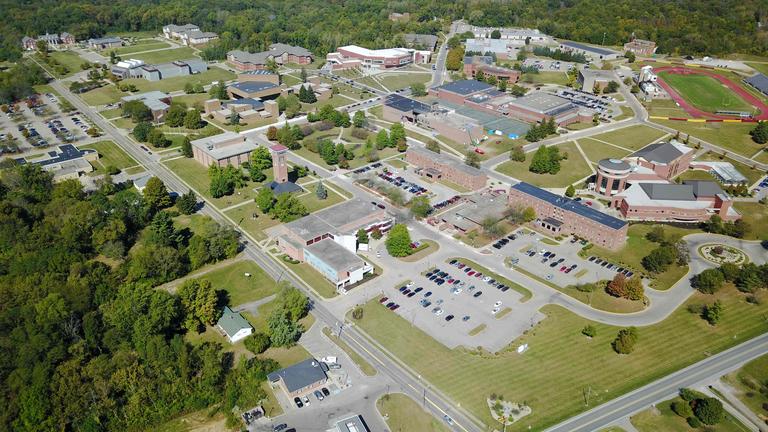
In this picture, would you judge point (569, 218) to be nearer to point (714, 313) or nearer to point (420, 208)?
point (420, 208)

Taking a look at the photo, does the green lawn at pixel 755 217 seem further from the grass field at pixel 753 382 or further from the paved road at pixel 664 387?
the grass field at pixel 753 382

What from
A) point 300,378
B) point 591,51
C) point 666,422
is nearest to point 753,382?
point 666,422

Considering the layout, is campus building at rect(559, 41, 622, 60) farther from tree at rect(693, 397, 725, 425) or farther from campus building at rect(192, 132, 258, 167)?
tree at rect(693, 397, 725, 425)

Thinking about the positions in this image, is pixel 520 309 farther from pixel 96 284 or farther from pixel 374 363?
pixel 96 284

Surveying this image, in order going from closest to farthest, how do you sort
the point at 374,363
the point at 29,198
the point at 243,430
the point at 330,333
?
the point at 243,430 < the point at 374,363 < the point at 330,333 < the point at 29,198

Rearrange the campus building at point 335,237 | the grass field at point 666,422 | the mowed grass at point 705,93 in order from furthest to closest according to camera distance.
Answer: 1. the mowed grass at point 705,93
2. the campus building at point 335,237
3. the grass field at point 666,422

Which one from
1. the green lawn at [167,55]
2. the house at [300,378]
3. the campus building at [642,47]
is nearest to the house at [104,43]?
the green lawn at [167,55]

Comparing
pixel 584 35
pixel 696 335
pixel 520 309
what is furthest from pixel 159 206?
pixel 584 35
